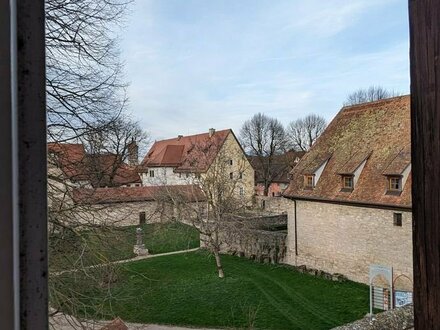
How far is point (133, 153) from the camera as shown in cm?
286

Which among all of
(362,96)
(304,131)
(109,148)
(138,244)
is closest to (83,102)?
(109,148)

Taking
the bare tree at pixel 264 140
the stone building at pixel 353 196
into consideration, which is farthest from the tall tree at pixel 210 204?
the bare tree at pixel 264 140

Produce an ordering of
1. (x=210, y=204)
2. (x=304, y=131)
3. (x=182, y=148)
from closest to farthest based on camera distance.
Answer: (x=210, y=204), (x=304, y=131), (x=182, y=148)

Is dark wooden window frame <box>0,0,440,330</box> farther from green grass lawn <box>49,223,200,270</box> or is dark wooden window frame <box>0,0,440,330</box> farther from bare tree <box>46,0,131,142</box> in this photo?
bare tree <box>46,0,131,142</box>

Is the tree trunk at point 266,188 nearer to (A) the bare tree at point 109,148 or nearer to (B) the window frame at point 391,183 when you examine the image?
(B) the window frame at point 391,183

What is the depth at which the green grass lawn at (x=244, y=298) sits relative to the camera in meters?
4.78

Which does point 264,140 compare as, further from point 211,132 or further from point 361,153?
point 361,153

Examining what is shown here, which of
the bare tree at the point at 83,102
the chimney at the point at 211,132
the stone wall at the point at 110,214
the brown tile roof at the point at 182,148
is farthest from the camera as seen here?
the chimney at the point at 211,132

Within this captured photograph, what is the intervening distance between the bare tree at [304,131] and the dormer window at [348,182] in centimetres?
689

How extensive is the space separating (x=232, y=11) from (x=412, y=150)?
194 cm

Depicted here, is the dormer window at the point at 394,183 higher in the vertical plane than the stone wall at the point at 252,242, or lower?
higher

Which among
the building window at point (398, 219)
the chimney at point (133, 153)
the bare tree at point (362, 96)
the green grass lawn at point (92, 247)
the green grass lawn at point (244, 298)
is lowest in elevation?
the green grass lawn at point (244, 298)

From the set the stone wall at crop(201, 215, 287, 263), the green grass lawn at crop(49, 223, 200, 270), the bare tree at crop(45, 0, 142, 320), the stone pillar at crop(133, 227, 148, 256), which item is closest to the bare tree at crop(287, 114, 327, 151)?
the stone wall at crop(201, 215, 287, 263)

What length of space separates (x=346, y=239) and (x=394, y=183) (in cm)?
131
